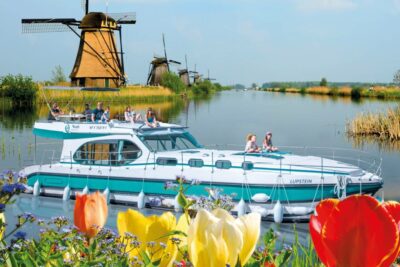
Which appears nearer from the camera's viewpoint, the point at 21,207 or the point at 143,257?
the point at 143,257

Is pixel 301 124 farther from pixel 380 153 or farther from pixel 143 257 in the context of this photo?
pixel 143 257

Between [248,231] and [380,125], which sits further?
[380,125]

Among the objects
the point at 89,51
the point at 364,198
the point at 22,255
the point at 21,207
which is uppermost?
the point at 89,51

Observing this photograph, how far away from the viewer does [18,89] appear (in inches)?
2240

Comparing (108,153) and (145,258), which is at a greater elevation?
(145,258)

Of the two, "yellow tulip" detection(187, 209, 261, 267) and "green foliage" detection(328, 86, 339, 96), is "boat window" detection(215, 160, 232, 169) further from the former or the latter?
"green foliage" detection(328, 86, 339, 96)

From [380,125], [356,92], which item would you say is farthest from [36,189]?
[356,92]

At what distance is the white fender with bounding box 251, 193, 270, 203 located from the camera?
1386cm

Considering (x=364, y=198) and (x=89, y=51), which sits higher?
(x=89, y=51)

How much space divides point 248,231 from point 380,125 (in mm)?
33384

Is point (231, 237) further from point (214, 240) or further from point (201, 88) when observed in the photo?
point (201, 88)

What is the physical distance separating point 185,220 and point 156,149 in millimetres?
14005

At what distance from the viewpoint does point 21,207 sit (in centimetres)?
1605

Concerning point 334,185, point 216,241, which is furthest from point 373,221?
point 334,185
